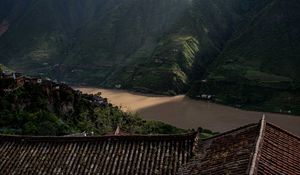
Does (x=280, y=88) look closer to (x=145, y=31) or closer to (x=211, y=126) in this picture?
(x=211, y=126)

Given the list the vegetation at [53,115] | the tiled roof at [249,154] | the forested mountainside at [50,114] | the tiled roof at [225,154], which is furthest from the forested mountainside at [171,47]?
the tiled roof at [225,154]

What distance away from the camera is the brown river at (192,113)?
252ft

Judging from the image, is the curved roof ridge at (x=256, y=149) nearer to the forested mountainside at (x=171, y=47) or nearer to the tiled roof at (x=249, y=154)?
the tiled roof at (x=249, y=154)

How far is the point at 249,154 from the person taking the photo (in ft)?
43.0

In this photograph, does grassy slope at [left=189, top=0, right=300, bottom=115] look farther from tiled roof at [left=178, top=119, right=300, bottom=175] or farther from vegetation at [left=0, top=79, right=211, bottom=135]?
tiled roof at [left=178, top=119, right=300, bottom=175]

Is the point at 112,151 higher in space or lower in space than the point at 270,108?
lower

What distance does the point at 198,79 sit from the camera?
11762 centimetres

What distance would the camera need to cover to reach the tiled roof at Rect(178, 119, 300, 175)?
498 inches

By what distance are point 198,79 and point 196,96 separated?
1499 cm

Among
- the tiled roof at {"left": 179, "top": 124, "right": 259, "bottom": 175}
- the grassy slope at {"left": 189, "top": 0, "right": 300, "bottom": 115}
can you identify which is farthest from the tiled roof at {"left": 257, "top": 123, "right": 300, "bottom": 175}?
the grassy slope at {"left": 189, "top": 0, "right": 300, "bottom": 115}

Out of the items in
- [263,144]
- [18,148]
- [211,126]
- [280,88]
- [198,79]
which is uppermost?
[198,79]


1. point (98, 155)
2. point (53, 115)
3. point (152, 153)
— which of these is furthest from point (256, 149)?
point (53, 115)

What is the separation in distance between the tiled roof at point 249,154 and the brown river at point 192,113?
57151 mm

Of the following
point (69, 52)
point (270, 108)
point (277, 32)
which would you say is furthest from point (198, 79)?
point (69, 52)
